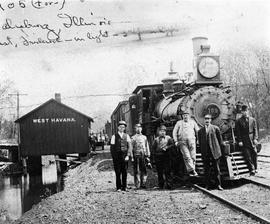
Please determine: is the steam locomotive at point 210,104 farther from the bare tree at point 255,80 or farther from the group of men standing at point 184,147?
the bare tree at point 255,80

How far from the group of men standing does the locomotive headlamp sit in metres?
1.42

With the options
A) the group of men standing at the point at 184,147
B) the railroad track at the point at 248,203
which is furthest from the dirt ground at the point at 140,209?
the group of men standing at the point at 184,147

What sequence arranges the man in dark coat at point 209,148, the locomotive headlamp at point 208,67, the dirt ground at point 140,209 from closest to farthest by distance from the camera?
the dirt ground at point 140,209 < the man in dark coat at point 209,148 < the locomotive headlamp at point 208,67

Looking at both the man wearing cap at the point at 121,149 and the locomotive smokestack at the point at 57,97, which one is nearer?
the man wearing cap at the point at 121,149

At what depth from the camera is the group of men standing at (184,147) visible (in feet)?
28.8

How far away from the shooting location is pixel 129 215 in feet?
21.1

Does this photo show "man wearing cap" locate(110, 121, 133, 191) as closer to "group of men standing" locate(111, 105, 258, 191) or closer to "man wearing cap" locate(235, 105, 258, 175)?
"group of men standing" locate(111, 105, 258, 191)

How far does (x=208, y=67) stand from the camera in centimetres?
1042

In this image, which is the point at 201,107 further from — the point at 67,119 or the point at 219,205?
the point at 67,119

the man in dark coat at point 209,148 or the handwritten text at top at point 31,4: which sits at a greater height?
the handwritten text at top at point 31,4

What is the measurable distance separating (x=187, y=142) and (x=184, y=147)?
0.47 ft

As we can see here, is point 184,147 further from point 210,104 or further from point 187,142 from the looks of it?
point 210,104

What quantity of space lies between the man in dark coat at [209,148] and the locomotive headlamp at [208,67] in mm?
2022

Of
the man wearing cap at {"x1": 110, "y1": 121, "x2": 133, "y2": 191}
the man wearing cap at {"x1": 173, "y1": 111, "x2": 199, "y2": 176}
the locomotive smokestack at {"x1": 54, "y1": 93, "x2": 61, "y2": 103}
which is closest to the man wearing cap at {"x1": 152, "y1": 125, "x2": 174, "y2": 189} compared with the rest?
the man wearing cap at {"x1": 173, "y1": 111, "x2": 199, "y2": 176}
